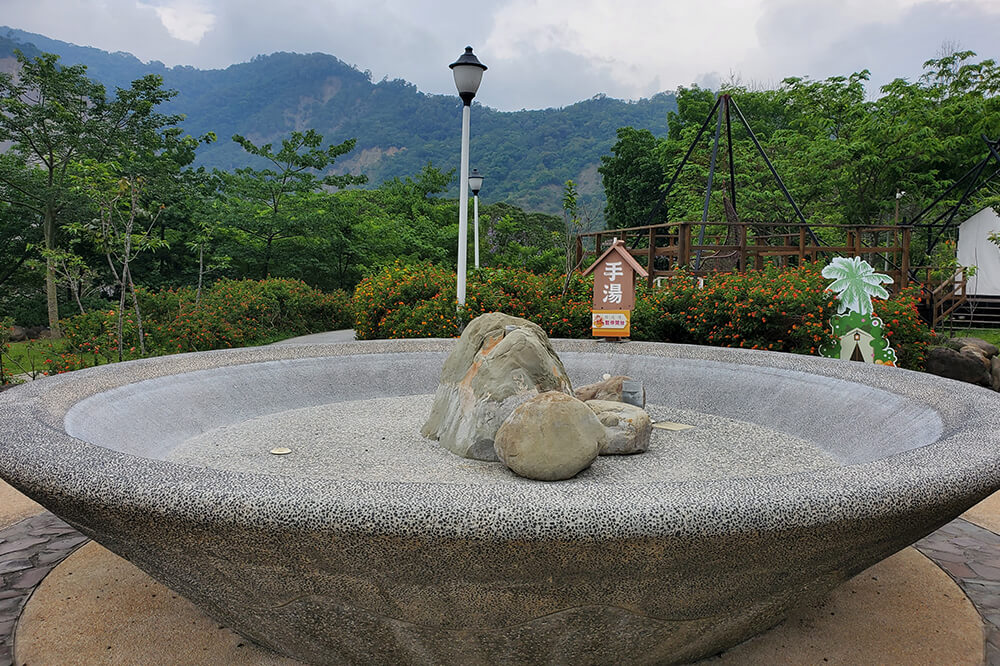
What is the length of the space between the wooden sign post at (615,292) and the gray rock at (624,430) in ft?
6.45

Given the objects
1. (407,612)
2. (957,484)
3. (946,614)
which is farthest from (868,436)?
(407,612)

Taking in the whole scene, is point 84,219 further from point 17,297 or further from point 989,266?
point 989,266

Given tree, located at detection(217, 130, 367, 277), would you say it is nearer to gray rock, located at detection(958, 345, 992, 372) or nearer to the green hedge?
the green hedge

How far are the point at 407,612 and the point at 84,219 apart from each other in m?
18.6

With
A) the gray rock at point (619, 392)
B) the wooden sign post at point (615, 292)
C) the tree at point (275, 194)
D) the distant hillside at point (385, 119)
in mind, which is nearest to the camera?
the gray rock at point (619, 392)

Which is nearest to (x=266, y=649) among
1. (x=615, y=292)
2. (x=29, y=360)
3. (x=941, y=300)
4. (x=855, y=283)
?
(x=615, y=292)

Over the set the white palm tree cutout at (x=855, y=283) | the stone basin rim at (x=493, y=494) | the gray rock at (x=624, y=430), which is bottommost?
the gray rock at (x=624, y=430)

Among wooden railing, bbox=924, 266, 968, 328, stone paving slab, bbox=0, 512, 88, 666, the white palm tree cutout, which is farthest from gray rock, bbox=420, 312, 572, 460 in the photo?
wooden railing, bbox=924, 266, 968, 328

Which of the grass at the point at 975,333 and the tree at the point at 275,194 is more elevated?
the tree at the point at 275,194

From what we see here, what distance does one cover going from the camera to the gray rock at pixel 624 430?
11.6 ft

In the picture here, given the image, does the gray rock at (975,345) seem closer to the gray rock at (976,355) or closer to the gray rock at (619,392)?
the gray rock at (976,355)

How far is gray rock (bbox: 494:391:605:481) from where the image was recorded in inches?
116

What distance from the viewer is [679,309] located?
25.4 ft

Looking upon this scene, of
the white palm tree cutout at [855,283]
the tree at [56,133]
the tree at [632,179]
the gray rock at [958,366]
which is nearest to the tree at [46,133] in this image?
the tree at [56,133]
